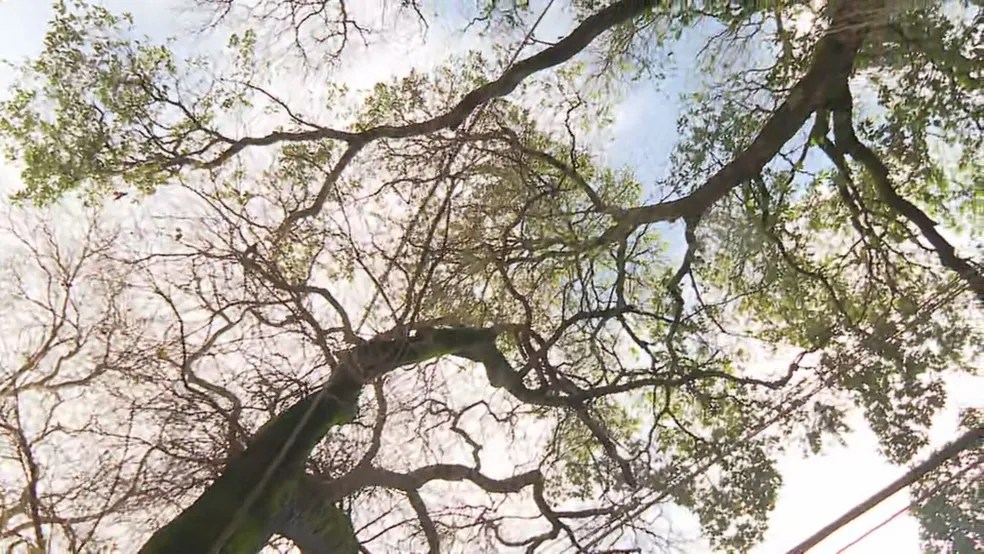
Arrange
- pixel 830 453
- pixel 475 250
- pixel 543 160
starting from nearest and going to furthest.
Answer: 1. pixel 830 453
2. pixel 475 250
3. pixel 543 160

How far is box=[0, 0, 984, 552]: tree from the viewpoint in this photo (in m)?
2.36

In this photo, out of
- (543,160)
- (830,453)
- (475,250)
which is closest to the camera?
(830,453)

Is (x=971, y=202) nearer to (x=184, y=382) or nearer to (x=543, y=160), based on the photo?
(x=543, y=160)

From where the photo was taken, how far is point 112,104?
8.82 feet

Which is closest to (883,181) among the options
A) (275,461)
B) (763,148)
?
(763,148)

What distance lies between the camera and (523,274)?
267cm

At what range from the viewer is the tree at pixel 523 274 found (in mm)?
2359

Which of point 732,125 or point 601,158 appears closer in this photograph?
point 732,125

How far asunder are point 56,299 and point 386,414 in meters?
1.25

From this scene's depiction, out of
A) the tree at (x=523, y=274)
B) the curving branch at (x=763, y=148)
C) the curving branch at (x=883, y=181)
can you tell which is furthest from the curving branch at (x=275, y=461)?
the curving branch at (x=883, y=181)

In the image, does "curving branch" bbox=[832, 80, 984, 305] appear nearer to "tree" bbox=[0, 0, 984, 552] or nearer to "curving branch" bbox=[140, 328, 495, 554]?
"tree" bbox=[0, 0, 984, 552]

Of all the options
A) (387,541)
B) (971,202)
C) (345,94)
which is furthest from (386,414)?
(971,202)

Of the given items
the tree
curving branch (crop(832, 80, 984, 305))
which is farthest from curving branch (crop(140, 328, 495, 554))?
curving branch (crop(832, 80, 984, 305))

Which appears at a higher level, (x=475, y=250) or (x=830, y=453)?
(x=475, y=250)
